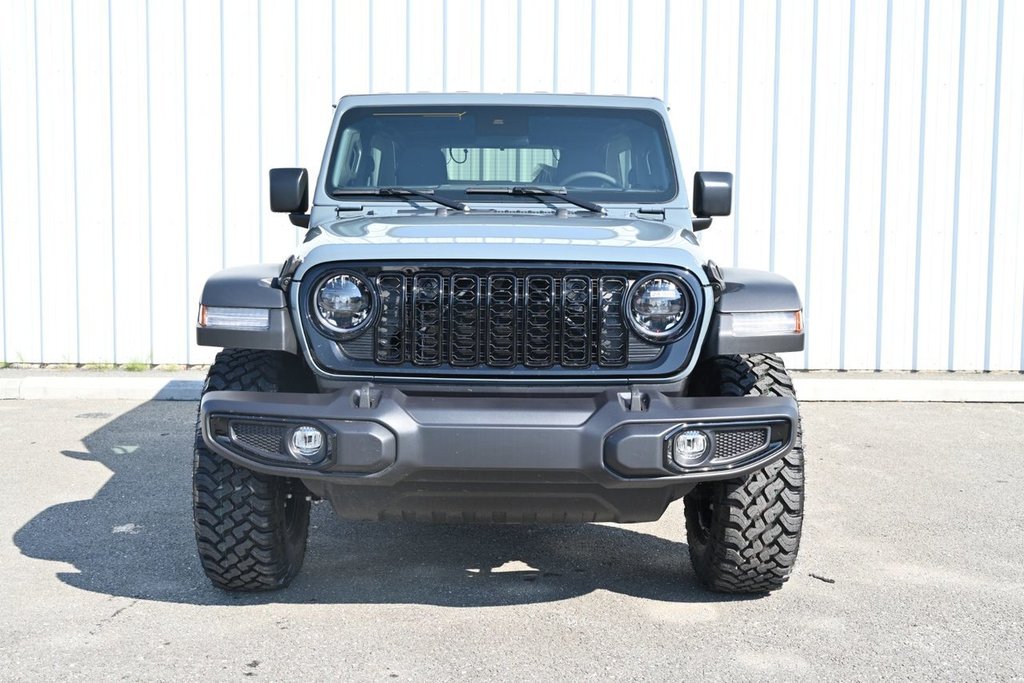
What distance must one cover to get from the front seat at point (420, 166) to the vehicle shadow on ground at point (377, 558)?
1.52 m

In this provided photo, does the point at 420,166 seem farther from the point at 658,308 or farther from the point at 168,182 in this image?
the point at 168,182

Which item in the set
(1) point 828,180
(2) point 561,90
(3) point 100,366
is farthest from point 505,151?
(3) point 100,366

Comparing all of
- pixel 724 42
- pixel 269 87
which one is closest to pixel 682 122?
pixel 724 42

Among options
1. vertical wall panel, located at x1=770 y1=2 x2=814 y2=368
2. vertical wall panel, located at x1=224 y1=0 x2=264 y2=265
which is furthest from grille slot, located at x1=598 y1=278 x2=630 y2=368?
vertical wall panel, located at x1=224 y1=0 x2=264 y2=265

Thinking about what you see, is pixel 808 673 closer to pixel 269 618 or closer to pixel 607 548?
pixel 607 548

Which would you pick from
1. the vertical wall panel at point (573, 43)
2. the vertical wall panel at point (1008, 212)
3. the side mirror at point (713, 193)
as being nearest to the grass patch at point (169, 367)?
the vertical wall panel at point (573, 43)

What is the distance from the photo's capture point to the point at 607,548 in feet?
15.6

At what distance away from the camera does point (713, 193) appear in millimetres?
4867

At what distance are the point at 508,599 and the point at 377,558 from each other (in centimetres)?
A: 73

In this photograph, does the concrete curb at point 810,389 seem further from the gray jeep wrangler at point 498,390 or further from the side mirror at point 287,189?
the gray jeep wrangler at point 498,390

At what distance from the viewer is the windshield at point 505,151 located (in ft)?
15.9

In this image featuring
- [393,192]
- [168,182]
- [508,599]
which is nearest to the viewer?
[508,599]

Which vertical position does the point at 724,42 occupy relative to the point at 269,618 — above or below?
above

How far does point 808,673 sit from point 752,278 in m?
1.33
